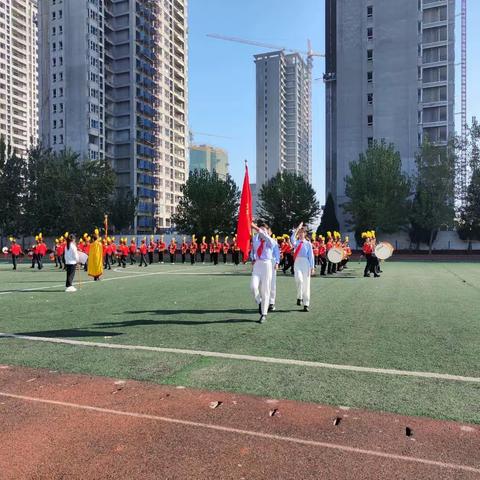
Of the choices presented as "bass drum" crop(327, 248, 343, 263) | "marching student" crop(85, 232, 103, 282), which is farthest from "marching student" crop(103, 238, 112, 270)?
"bass drum" crop(327, 248, 343, 263)

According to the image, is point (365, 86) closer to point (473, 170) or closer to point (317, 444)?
point (473, 170)

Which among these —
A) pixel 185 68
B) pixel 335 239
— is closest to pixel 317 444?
pixel 335 239

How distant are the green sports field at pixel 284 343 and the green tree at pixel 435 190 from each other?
3894cm

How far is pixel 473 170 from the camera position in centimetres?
4806

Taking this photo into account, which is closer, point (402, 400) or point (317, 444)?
point (317, 444)

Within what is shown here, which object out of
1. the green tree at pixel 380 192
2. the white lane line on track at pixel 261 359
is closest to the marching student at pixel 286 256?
the white lane line on track at pixel 261 359

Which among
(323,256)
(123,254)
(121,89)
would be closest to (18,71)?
(121,89)

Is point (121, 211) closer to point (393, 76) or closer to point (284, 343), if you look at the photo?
point (393, 76)

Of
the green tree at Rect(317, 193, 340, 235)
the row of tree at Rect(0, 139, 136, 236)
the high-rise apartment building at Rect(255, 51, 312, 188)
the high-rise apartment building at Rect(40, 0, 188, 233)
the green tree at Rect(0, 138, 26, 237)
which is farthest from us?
the high-rise apartment building at Rect(255, 51, 312, 188)

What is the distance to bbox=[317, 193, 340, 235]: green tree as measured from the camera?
5768 cm

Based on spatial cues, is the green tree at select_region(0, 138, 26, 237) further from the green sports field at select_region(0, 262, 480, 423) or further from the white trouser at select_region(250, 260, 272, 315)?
the white trouser at select_region(250, 260, 272, 315)

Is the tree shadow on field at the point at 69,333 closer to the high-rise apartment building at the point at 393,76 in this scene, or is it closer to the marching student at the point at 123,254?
the marching student at the point at 123,254

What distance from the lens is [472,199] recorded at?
48.0m

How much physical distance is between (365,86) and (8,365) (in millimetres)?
64097
